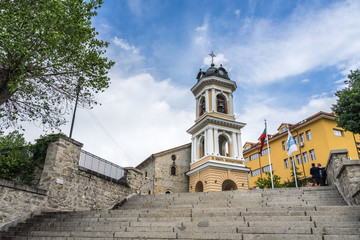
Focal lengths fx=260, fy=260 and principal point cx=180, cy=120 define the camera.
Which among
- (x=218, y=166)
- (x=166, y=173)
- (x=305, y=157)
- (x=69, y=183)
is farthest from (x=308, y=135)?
(x=69, y=183)

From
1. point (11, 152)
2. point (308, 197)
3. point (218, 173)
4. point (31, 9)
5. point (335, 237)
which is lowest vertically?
point (335, 237)

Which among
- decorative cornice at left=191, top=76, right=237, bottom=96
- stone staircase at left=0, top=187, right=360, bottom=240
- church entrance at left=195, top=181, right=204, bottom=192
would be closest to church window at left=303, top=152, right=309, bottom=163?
decorative cornice at left=191, top=76, right=237, bottom=96

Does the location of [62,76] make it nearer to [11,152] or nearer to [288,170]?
[11,152]

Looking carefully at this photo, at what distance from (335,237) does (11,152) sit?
12.5 m

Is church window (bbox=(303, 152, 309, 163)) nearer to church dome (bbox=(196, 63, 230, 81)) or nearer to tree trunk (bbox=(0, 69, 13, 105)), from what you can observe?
church dome (bbox=(196, 63, 230, 81))

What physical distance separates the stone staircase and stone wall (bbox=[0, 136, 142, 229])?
765 mm

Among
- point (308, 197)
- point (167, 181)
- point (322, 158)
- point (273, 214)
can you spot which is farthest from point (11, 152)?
point (322, 158)

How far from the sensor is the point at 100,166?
43.5 ft

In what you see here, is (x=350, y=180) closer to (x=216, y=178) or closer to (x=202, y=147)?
(x=216, y=178)

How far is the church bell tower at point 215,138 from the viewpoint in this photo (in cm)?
2555

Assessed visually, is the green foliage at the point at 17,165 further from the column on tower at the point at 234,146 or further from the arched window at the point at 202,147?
the column on tower at the point at 234,146

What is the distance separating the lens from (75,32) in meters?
10.7

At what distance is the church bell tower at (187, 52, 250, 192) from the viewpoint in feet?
83.8

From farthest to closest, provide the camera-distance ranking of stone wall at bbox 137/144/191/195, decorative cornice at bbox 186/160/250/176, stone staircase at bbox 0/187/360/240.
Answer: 1. stone wall at bbox 137/144/191/195
2. decorative cornice at bbox 186/160/250/176
3. stone staircase at bbox 0/187/360/240
